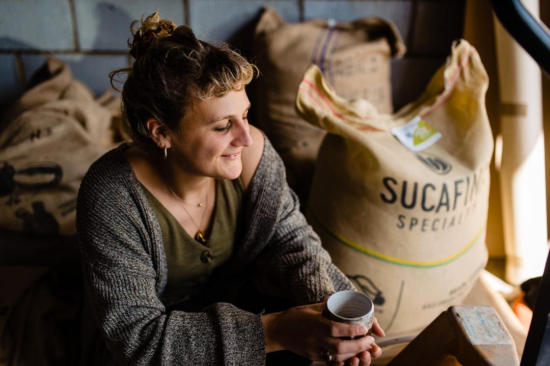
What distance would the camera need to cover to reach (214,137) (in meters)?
0.94

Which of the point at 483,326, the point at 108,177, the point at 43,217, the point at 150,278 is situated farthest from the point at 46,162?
the point at 483,326

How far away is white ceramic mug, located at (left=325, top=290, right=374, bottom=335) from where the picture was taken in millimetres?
777

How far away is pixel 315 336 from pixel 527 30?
57cm

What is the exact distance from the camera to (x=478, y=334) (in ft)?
2.93

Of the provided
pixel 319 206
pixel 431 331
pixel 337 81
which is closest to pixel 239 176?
pixel 319 206

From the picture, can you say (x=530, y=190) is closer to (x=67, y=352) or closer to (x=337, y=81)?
(x=337, y=81)

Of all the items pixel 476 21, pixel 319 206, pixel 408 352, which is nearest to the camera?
pixel 408 352

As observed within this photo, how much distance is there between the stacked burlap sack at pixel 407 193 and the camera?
1.24 meters

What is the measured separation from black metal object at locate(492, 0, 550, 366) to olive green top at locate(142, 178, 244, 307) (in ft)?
2.13

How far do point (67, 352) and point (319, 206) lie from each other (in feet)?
2.52

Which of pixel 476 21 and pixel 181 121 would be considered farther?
pixel 476 21

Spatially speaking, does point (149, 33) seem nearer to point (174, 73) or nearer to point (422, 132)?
point (174, 73)

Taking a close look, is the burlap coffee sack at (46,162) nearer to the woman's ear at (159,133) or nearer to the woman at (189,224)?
the woman at (189,224)

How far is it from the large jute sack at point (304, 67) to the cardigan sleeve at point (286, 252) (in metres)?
0.51
